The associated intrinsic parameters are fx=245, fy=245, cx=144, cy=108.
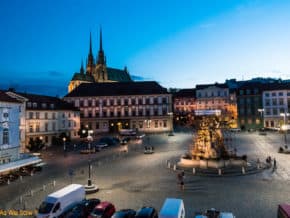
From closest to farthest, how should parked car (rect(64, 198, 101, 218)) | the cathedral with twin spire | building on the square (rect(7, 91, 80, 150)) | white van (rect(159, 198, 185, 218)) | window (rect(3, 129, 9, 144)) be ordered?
white van (rect(159, 198, 185, 218)) → parked car (rect(64, 198, 101, 218)) → window (rect(3, 129, 9, 144)) → building on the square (rect(7, 91, 80, 150)) → the cathedral with twin spire

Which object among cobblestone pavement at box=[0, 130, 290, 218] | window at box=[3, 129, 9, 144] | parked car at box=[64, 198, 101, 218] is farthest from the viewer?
window at box=[3, 129, 9, 144]

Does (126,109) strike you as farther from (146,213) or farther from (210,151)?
(146,213)

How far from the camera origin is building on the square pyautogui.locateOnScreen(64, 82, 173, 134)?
81.7 metres

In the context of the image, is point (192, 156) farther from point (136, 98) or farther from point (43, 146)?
point (136, 98)

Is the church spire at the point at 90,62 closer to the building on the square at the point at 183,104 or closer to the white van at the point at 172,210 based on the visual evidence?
the building on the square at the point at 183,104

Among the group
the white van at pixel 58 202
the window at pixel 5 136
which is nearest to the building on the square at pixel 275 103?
the window at pixel 5 136

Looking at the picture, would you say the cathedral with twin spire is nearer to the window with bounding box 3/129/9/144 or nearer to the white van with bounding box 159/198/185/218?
the window with bounding box 3/129/9/144

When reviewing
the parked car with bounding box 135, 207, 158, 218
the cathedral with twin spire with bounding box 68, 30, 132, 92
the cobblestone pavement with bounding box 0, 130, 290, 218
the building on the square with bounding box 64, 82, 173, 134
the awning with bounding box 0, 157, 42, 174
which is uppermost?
the cathedral with twin spire with bounding box 68, 30, 132, 92

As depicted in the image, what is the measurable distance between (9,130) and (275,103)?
75.4 metres

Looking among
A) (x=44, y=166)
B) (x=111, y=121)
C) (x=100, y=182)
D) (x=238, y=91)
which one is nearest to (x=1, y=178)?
(x=44, y=166)

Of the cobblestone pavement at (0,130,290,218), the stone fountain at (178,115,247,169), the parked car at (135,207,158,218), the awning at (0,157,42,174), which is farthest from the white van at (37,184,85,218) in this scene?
the stone fountain at (178,115,247,169)

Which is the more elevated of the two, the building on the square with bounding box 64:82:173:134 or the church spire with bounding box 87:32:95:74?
the church spire with bounding box 87:32:95:74

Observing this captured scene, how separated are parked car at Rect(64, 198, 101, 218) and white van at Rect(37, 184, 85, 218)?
74 cm

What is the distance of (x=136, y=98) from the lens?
8312cm
